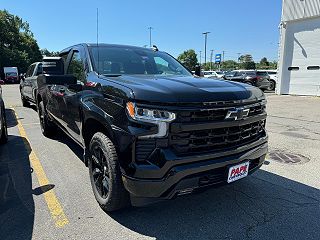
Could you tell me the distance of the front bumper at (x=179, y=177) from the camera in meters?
2.66

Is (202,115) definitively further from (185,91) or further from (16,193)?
(16,193)

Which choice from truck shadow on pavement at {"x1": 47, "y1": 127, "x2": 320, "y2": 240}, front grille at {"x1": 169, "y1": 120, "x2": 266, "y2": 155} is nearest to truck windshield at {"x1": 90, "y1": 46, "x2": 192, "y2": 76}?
front grille at {"x1": 169, "y1": 120, "x2": 266, "y2": 155}

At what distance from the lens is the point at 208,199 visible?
3725mm

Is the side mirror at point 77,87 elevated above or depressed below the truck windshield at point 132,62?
below

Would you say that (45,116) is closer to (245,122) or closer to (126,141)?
(126,141)

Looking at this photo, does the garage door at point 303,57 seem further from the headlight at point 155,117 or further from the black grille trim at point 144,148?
the black grille trim at point 144,148

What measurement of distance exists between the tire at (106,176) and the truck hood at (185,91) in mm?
646

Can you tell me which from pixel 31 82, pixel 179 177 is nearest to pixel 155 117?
pixel 179 177

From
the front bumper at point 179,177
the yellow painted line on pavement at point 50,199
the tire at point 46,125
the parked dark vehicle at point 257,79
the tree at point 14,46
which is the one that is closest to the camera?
the front bumper at point 179,177

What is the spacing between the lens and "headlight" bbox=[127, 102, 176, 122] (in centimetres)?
269

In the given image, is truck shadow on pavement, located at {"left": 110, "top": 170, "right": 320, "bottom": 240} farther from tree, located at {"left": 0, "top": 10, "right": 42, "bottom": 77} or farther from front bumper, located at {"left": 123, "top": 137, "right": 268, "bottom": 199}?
tree, located at {"left": 0, "top": 10, "right": 42, "bottom": 77}

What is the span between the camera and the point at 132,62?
14.1 ft

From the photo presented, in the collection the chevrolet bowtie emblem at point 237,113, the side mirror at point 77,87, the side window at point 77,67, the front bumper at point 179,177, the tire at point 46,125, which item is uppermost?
the side window at point 77,67

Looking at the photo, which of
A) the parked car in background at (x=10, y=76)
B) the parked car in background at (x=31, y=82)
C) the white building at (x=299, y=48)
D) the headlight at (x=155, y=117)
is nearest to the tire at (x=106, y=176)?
the headlight at (x=155, y=117)
